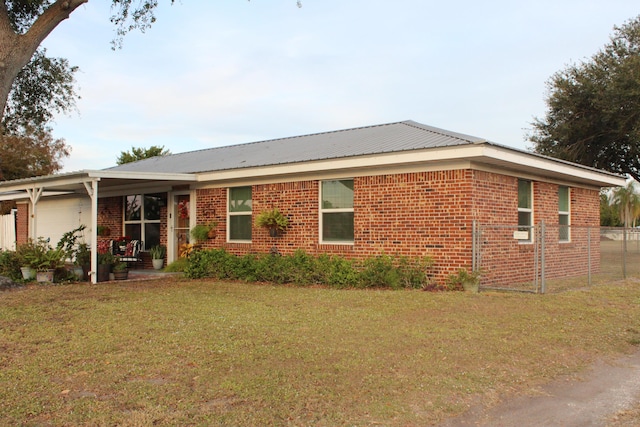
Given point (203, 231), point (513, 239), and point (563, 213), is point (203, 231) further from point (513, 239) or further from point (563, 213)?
point (563, 213)

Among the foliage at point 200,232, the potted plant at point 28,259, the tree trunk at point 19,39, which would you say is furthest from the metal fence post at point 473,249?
the potted plant at point 28,259

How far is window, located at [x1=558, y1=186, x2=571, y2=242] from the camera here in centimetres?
1336

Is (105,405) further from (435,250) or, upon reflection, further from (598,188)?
(598,188)

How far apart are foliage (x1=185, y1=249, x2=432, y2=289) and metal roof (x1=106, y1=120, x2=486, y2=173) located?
7.15 ft

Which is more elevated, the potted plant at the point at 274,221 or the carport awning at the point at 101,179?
the carport awning at the point at 101,179

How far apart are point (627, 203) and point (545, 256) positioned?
161 feet

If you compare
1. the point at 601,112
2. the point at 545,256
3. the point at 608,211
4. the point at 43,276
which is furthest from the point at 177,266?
the point at 608,211

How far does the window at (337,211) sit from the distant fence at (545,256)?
2.88 meters

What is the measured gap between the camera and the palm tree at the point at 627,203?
53.5 meters

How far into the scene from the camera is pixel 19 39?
10.7m

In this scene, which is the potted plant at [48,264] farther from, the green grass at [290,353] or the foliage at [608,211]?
the foliage at [608,211]

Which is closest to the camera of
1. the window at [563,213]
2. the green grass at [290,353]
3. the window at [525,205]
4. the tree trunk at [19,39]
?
the green grass at [290,353]

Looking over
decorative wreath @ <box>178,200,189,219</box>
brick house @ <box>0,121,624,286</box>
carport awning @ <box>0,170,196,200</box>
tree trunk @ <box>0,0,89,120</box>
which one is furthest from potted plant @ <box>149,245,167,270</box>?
tree trunk @ <box>0,0,89,120</box>

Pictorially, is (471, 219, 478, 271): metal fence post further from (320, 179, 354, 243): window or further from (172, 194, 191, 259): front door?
(172, 194, 191, 259): front door
